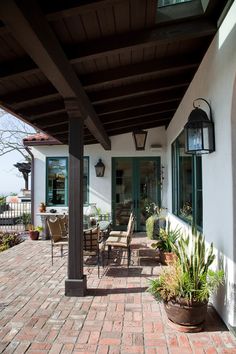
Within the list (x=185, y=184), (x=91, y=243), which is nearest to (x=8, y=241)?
(x=91, y=243)

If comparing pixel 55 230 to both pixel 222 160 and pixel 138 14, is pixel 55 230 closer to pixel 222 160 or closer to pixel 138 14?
pixel 222 160

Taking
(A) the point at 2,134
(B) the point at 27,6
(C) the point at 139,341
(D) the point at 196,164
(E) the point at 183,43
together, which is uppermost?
(A) the point at 2,134

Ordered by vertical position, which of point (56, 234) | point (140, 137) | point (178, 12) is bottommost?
point (56, 234)

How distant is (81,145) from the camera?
411 cm

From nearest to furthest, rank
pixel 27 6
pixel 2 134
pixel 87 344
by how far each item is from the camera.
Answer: pixel 27 6 < pixel 87 344 < pixel 2 134

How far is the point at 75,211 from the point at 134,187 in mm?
4757

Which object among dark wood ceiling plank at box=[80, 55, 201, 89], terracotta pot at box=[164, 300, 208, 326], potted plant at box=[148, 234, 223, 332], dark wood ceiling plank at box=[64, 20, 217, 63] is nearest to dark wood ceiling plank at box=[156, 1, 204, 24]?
dark wood ceiling plank at box=[64, 20, 217, 63]

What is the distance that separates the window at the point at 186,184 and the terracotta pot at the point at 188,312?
1.51 m

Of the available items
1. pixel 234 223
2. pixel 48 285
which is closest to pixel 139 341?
pixel 234 223

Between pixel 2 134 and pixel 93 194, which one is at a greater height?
pixel 2 134

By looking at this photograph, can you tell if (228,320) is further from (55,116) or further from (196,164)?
(55,116)

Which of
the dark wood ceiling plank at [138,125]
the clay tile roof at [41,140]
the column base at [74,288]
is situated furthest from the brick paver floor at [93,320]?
the clay tile roof at [41,140]

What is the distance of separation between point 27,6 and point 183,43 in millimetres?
2039

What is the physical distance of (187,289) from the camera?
3021mm
